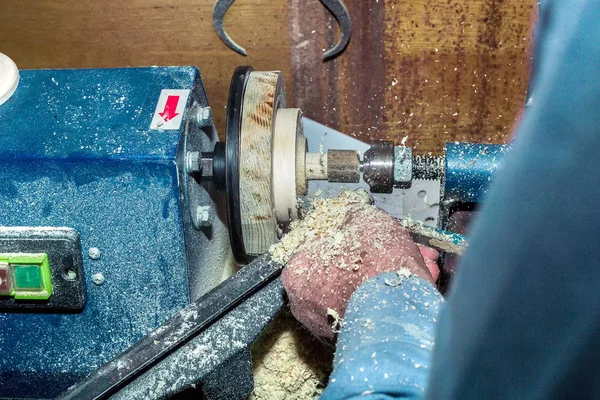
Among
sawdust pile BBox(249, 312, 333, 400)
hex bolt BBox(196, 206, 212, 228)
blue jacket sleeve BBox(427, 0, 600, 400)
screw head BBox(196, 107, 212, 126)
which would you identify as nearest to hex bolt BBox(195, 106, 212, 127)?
screw head BBox(196, 107, 212, 126)

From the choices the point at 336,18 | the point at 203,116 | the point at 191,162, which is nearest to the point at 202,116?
the point at 203,116

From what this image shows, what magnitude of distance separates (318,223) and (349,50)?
645 mm

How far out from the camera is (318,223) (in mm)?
1056

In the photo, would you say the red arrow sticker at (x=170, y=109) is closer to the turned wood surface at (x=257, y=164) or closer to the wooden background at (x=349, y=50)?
the turned wood surface at (x=257, y=164)

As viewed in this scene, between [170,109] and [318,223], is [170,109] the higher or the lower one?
the higher one

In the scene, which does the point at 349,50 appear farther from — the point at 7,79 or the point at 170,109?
the point at 7,79

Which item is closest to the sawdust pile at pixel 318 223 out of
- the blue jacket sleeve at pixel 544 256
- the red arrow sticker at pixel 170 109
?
the red arrow sticker at pixel 170 109

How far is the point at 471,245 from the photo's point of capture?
0.35m

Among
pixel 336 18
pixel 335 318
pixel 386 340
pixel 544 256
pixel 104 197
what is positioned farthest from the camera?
pixel 336 18

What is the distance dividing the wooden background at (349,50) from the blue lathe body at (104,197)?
0.42 m

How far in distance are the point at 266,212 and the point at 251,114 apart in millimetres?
173

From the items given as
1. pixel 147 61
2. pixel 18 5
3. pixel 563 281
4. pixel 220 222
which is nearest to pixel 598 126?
pixel 563 281

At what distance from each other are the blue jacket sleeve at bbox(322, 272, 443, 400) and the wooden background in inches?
33.0

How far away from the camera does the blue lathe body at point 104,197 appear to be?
0.99 m
